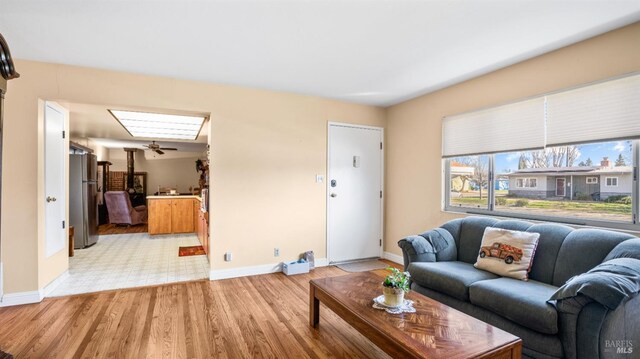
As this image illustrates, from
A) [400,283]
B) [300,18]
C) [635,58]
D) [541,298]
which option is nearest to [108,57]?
[300,18]

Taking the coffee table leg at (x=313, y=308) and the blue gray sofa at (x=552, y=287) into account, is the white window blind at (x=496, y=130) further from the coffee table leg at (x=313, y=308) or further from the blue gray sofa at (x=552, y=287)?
the coffee table leg at (x=313, y=308)

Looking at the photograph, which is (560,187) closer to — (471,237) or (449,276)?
(471,237)

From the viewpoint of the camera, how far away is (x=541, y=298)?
202cm

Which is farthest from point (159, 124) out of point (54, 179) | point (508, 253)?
point (508, 253)

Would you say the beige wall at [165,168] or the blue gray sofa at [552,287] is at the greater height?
the beige wall at [165,168]

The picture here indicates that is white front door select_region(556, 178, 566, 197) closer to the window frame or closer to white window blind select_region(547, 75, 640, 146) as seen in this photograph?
the window frame

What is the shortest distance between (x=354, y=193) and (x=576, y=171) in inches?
106

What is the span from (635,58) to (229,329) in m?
3.91

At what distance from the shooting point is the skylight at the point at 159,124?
15.1ft

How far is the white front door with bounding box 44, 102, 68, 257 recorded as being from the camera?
3.28 m

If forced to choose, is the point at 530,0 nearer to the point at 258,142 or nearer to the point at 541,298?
the point at 541,298

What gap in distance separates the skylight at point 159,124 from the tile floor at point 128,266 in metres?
2.15

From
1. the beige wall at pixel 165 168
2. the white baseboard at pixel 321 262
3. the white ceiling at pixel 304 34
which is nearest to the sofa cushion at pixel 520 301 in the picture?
the white ceiling at pixel 304 34

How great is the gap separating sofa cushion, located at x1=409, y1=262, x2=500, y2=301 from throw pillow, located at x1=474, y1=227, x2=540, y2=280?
85 mm
